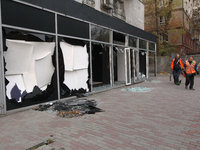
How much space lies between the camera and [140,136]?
3375 mm

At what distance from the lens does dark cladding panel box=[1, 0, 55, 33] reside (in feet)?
15.5

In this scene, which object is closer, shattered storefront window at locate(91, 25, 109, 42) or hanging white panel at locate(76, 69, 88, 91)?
hanging white panel at locate(76, 69, 88, 91)

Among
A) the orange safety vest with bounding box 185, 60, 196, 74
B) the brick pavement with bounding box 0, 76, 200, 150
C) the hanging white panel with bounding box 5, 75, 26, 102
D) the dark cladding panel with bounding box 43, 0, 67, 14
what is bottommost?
the brick pavement with bounding box 0, 76, 200, 150

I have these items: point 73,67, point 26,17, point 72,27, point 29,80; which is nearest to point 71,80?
point 73,67

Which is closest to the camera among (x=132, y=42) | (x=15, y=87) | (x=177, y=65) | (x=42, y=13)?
(x=15, y=87)

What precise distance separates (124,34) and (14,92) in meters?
7.51

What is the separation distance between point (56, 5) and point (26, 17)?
1301mm

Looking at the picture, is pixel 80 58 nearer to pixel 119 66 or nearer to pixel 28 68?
pixel 28 68

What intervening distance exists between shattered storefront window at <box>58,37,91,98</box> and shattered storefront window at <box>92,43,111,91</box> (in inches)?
87.4

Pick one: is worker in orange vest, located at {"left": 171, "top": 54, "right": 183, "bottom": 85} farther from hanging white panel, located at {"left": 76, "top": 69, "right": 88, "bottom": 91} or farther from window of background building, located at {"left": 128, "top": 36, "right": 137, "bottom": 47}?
hanging white panel, located at {"left": 76, "top": 69, "right": 88, "bottom": 91}

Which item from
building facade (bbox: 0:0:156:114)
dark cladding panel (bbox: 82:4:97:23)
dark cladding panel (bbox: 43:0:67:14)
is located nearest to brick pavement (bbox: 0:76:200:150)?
building facade (bbox: 0:0:156:114)

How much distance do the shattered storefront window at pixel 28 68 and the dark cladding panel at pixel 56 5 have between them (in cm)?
99

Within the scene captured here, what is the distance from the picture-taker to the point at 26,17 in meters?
5.15

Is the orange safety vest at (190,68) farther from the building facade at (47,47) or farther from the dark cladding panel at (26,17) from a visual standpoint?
the dark cladding panel at (26,17)
